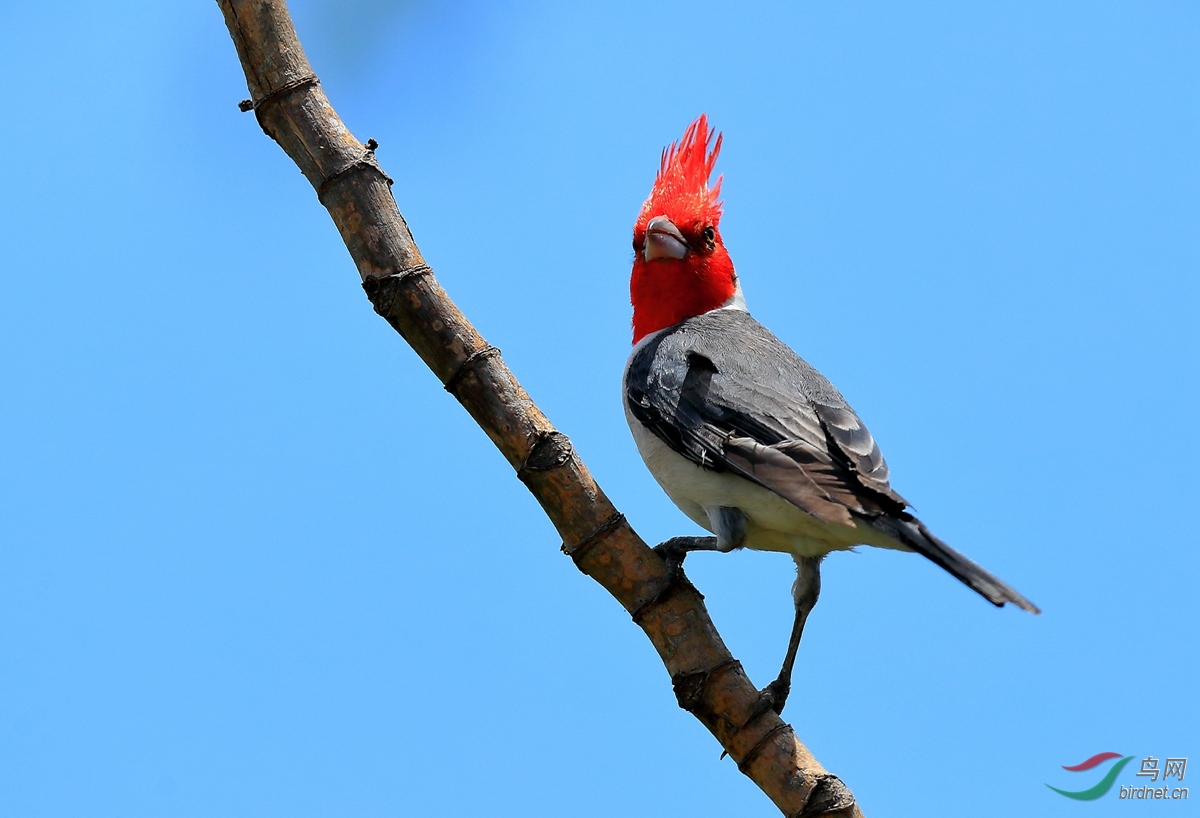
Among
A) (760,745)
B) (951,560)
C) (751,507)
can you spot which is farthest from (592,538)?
(951,560)

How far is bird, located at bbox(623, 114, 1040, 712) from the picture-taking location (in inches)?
161

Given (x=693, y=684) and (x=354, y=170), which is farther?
(x=693, y=684)

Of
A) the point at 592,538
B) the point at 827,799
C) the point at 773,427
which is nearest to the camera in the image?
the point at 827,799

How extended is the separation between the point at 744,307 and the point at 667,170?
958 mm

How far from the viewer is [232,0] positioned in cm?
367

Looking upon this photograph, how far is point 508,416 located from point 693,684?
48.3 inches

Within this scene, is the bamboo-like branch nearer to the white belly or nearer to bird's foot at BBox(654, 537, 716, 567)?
bird's foot at BBox(654, 537, 716, 567)

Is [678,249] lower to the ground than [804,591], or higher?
higher

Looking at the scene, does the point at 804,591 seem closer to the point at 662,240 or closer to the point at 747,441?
the point at 747,441

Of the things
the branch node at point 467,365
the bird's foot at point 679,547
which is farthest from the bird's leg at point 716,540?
the branch node at point 467,365

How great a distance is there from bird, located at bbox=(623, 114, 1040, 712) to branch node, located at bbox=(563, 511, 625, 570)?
0.30m

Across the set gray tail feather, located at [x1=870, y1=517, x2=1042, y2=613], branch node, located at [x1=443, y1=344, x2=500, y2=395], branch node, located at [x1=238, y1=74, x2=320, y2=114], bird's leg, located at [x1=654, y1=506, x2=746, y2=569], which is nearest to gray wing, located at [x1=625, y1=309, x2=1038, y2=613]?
gray tail feather, located at [x1=870, y1=517, x2=1042, y2=613]

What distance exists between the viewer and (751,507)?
4426 millimetres

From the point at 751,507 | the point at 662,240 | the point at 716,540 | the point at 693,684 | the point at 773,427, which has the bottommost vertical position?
the point at 693,684
